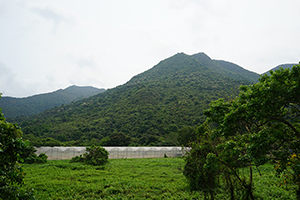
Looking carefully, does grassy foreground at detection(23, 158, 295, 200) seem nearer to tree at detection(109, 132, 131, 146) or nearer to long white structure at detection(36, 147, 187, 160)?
long white structure at detection(36, 147, 187, 160)

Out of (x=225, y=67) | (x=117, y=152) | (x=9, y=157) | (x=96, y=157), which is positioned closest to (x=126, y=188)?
(x=9, y=157)

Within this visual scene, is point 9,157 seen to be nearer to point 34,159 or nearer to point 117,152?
point 34,159

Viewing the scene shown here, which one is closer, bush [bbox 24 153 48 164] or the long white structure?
bush [bbox 24 153 48 164]

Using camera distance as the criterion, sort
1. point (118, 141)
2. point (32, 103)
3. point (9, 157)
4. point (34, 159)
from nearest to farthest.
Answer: point (9, 157) < point (34, 159) < point (118, 141) < point (32, 103)

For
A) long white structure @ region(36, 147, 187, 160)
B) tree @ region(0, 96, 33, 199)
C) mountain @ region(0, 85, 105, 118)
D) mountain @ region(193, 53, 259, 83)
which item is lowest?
long white structure @ region(36, 147, 187, 160)

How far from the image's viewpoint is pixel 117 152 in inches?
1178

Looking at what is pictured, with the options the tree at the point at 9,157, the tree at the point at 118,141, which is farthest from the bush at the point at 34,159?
the tree at the point at 118,141

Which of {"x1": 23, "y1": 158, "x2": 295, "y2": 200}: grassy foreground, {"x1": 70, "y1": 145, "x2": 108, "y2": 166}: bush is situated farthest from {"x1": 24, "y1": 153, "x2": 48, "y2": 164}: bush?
{"x1": 23, "y1": 158, "x2": 295, "y2": 200}: grassy foreground

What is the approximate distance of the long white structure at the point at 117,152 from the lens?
87.4 feet

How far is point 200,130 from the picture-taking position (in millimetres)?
8453

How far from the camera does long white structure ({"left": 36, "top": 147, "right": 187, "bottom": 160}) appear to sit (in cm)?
2664

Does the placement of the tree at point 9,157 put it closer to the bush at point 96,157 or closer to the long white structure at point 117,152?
the bush at point 96,157

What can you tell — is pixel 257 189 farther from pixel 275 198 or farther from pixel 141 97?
pixel 141 97

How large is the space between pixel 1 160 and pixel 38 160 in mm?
20262
